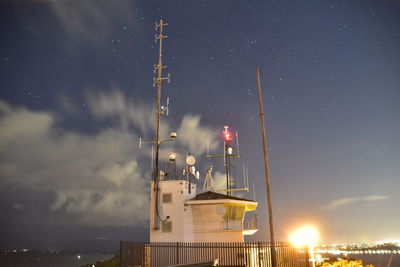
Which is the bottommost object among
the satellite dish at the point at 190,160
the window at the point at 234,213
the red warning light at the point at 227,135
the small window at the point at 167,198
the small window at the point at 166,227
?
the small window at the point at 166,227

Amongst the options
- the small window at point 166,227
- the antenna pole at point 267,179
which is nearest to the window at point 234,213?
the small window at point 166,227

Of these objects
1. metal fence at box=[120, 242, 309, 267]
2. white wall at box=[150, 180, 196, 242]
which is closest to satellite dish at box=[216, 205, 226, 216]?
white wall at box=[150, 180, 196, 242]

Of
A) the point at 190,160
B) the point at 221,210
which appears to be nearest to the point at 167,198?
the point at 190,160

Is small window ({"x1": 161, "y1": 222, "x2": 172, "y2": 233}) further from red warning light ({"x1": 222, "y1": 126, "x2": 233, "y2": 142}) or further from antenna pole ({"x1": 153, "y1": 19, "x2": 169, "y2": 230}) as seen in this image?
red warning light ({"x1": 222, "y1": 126, "x2": 233, "y2": 142})

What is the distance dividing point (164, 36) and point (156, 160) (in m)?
12.5

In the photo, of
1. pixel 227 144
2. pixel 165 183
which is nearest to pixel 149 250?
pixel 165 183

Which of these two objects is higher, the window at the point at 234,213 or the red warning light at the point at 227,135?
the red warning light at the point at 227,135

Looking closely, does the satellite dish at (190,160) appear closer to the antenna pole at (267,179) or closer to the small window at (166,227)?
the small window at (166,227)

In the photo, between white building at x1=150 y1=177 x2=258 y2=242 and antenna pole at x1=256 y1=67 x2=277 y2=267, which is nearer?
antenna pole at x1=256 y1=67 x2=277 y2=267

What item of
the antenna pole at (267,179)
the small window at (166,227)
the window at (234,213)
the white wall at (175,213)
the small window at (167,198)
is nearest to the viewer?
the antenna pole at (267,179)

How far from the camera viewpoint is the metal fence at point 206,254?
21.0 m

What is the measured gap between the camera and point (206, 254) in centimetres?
2258

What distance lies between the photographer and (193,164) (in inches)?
1156

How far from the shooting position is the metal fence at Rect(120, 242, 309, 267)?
20953mm
